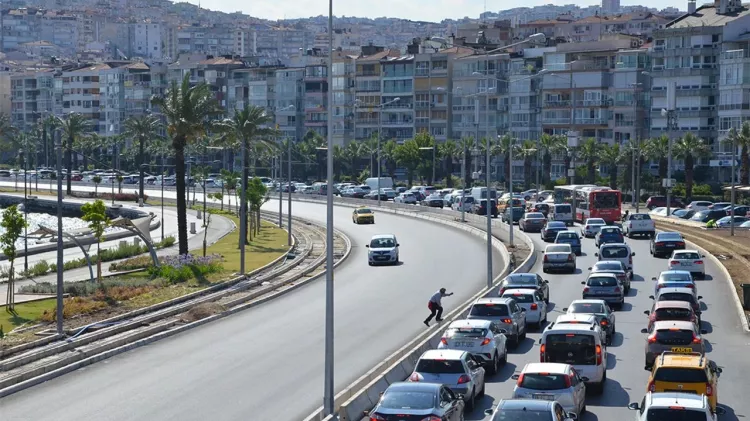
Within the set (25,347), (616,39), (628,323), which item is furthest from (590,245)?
(616,39)

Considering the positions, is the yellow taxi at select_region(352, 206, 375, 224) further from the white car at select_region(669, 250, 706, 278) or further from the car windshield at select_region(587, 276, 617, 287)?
the car windshield at select_region(587, 276, 617, 287)

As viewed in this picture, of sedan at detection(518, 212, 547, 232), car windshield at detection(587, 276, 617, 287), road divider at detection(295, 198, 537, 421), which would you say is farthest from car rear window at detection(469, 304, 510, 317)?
sedan at detection(518, 212, 547, 232)

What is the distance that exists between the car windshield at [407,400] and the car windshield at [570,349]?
624cm

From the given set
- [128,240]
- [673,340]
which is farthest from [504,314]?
[128,240]

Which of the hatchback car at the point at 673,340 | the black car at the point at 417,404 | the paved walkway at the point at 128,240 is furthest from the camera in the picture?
the paved walkway at the point at 128,240

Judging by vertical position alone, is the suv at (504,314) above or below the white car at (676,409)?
below

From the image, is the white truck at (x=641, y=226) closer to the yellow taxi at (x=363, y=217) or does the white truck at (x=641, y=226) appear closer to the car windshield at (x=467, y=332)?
the yellow taxi at (x=363, y=217)

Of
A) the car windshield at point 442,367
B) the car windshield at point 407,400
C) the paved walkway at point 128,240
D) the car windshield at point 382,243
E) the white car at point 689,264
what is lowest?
the paved walkway at point 128,240

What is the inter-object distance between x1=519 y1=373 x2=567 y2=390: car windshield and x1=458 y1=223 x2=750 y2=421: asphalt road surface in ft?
5.47

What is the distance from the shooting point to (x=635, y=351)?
3500 cm

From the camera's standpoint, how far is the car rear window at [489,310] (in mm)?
35500

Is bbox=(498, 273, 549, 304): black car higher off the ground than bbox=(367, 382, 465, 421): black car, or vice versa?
bbox=(367, 382, 465, 421): black car

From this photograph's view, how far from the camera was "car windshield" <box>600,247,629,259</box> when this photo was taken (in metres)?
54.3

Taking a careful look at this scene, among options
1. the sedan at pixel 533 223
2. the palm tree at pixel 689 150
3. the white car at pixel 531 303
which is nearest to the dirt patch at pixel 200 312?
the white car at pixel 531 303
